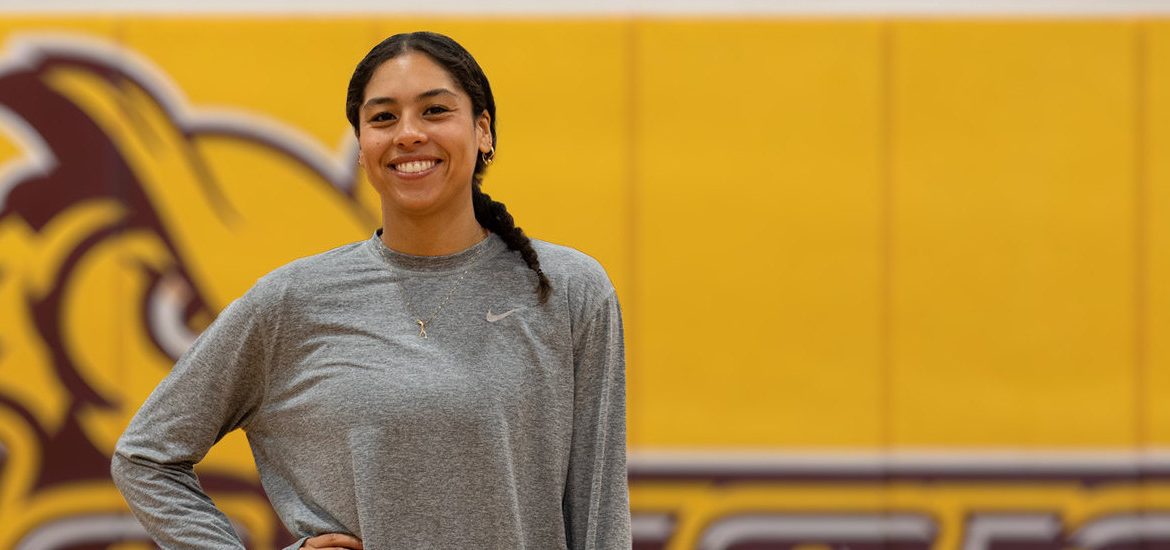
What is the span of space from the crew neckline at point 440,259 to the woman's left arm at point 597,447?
0.15 metres

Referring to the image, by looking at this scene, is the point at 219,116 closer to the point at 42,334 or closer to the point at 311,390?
the point at 42,334

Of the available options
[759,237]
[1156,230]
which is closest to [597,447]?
[759,237]

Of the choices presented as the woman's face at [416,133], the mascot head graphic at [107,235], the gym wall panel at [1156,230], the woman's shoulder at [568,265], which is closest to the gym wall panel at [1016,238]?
the gym wall panel at [1156,230]

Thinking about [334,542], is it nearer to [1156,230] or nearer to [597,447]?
[597,447]

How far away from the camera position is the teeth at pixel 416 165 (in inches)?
53.6

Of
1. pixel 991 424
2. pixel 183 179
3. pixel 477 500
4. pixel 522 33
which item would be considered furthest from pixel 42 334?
pixel 991 424

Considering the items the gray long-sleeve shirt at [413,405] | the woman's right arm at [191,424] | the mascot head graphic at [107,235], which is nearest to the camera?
the gray long-sleeve shirt at [413,405]

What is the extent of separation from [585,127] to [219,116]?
2.83ft

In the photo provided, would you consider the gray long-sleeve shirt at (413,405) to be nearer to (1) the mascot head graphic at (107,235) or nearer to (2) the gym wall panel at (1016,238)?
(1) the mascot head graphic at (107,235)

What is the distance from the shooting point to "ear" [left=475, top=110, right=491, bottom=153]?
4.66ft

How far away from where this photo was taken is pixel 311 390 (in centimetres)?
136

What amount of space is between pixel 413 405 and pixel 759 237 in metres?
1.75

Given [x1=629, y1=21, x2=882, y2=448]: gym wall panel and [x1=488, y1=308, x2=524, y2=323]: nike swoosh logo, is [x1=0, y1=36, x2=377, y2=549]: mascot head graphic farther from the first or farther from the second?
[x1=488, y1=308, x2=524, y2=323]: nike swoosh logo

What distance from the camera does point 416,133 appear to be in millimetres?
1341
